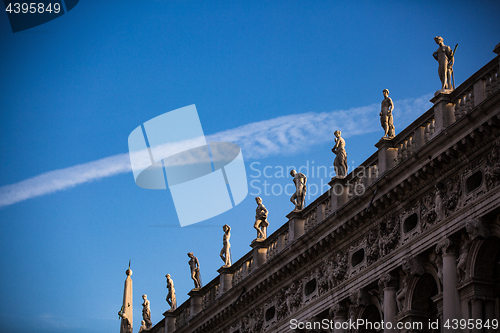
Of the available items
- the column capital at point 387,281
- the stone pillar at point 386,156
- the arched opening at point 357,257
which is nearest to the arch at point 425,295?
the column capital at point 387,281

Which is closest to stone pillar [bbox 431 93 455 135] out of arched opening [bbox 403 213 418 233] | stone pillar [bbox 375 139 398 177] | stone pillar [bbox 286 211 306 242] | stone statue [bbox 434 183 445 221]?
stone statue [bbox 434 183 445 221]

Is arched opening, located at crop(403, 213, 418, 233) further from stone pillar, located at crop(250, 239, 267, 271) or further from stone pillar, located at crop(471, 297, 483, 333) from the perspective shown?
stone pillar, located at crop(250, 239, 267, 271)

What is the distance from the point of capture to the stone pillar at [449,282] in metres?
23.8

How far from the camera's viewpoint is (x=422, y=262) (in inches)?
1022

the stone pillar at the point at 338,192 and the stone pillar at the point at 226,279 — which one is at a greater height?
the stone pillar at the point at 338,192

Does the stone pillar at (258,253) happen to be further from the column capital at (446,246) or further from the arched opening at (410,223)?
the column capital at (446,246)

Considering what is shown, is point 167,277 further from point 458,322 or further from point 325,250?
point 458,322

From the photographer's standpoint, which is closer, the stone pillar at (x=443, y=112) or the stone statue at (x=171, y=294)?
the stone pillar at (x=443, y=112)

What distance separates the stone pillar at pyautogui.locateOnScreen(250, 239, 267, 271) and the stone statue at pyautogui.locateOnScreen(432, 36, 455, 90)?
12.4m

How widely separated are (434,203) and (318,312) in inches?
285

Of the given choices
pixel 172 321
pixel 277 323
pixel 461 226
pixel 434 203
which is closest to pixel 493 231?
pixel 461 226

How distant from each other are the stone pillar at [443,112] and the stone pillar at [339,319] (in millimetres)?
7362

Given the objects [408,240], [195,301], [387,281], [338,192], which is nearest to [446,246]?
[408,240]

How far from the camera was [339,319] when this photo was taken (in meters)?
29.4
